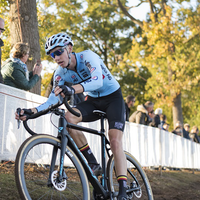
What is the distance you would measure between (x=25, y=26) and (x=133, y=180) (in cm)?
549

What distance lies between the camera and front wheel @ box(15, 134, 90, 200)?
128 inches

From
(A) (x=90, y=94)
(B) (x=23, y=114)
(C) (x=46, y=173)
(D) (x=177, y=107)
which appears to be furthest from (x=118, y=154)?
(D) (x=177, y=107)

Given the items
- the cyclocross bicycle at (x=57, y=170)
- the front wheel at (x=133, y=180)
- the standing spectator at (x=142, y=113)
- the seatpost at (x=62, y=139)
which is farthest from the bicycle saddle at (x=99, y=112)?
the standing spectator at (x=142, y=113)

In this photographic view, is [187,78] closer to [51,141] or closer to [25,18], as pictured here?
[25,18]

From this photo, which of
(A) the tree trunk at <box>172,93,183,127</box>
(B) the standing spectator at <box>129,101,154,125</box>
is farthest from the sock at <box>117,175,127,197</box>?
(A) the tree trunk at <box>172,93,183,127</box>

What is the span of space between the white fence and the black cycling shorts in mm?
1646

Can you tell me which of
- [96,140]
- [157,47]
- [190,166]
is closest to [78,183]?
[96,140]

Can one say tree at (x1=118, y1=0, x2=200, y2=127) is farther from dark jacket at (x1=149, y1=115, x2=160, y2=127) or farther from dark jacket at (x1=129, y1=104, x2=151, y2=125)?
dark jacket at (x1=129, y1=104, x2=151, y2=125)

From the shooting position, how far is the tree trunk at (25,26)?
9023 millimetres

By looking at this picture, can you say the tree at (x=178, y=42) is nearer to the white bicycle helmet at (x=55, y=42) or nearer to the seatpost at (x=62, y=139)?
the white bicycle helmet at (x=55, y=42)

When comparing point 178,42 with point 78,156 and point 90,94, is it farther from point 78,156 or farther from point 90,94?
point 78,156

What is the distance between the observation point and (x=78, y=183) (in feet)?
12.3

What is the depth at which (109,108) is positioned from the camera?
14.7 feet

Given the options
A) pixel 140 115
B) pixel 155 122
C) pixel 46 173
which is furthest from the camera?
pixel 155 122
